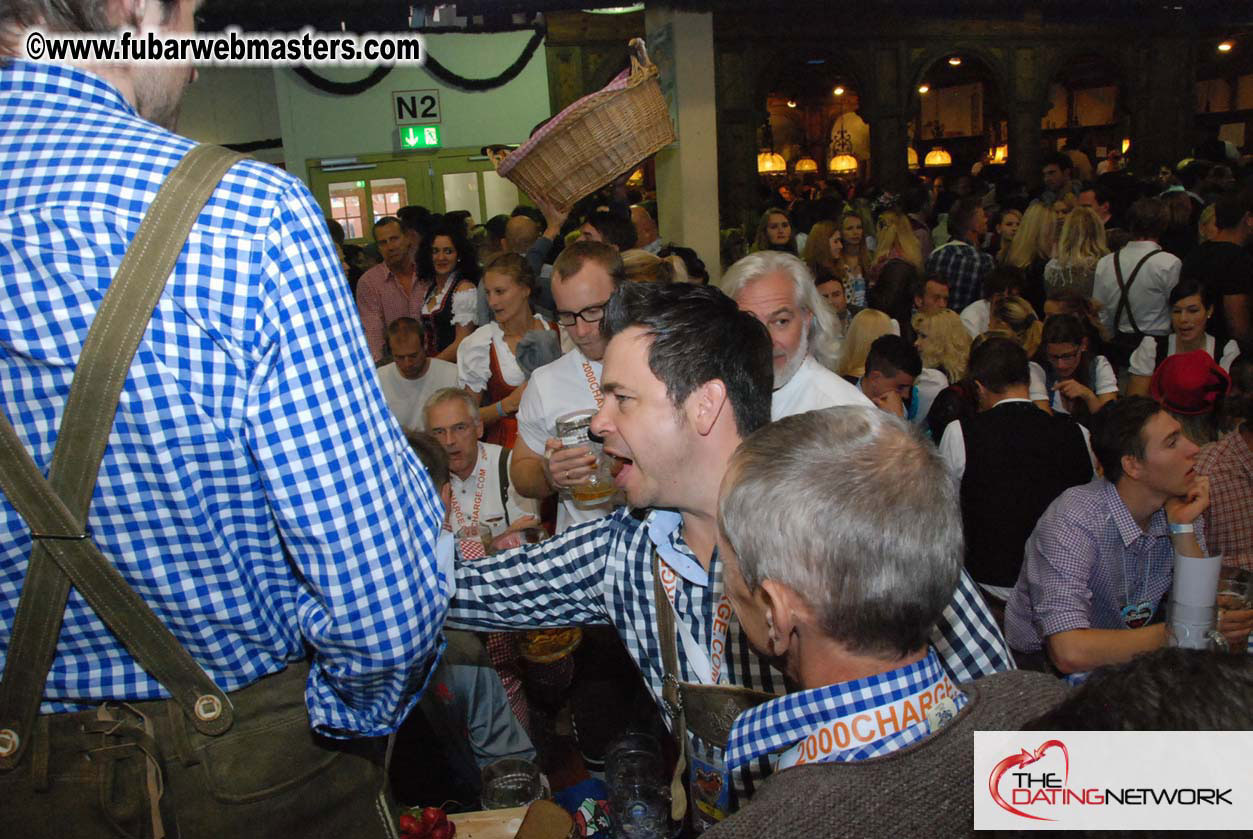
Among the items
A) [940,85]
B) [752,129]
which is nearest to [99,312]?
[752,129]

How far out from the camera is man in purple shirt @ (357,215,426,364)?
6.16 m

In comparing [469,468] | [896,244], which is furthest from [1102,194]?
[469,468]

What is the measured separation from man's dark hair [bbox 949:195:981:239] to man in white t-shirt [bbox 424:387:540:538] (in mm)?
5878

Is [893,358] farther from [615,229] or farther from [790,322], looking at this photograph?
[615,229]

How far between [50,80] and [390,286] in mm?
5368

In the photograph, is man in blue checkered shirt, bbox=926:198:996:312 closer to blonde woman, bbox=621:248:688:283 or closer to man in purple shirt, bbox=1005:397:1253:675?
blonde woman, bbox=621:248:688:283

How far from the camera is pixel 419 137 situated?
12914 millimetres

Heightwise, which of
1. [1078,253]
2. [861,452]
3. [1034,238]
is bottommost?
[861,452]

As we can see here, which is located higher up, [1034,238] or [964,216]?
[964,216]

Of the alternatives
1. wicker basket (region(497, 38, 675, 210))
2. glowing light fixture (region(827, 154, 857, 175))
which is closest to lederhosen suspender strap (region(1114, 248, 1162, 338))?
wicker basket (region(497, 38, 675, 210))

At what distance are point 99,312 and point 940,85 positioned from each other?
19.0m

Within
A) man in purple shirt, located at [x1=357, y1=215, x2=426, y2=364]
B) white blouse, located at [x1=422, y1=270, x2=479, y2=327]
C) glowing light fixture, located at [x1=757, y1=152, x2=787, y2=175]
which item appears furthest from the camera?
glowing light fixture, located at [x1=757, y1=152, x2=787, y2=175]

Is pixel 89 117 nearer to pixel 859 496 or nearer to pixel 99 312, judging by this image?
pixel 99 312

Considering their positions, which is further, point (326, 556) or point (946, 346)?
point (946, 346)
